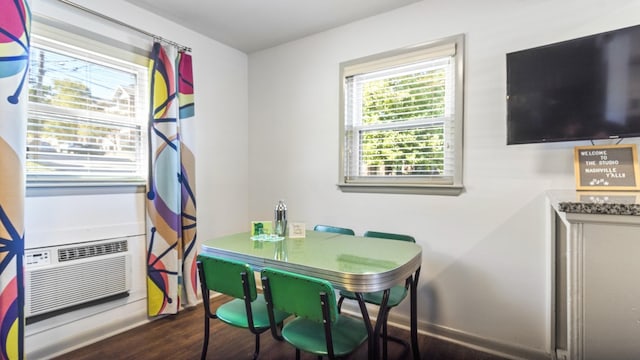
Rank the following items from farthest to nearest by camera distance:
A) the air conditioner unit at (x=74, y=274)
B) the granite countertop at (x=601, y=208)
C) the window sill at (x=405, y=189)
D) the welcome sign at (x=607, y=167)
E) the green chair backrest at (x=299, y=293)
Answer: the window sill at (x=405, y=189), the air conditioner unit at (x=74, y=274), the welcome sign at (x=607, y=167), the green chair backrest at (x=299, y=293), the granite countertop at (x=601, y=208)

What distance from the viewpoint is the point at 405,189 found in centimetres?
265

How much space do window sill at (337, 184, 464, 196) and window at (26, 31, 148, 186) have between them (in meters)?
1.88

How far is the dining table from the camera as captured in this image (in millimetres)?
1454

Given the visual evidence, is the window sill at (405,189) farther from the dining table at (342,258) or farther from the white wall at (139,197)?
the white wall at (139,197)

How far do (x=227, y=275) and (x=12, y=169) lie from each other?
4.70 ft

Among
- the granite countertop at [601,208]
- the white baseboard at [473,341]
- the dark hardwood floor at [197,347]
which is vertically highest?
the granite countertop at [601,208]

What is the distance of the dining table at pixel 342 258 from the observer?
1.45 meters

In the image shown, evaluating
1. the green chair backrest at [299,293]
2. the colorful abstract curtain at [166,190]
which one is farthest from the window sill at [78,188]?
the green chair backrest at [299,293]

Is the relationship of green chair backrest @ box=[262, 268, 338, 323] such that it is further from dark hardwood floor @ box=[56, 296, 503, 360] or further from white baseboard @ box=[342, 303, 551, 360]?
white baseboard @ box=[342, 303, 551, 360]

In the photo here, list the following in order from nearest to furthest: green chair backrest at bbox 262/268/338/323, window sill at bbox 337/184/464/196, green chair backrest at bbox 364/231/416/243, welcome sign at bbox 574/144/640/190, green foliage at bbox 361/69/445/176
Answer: green chair backrest at bbox 262/268/338/323 < welcome sign at bbox 574/144/640/190 < green chair backrest at bbox 364/231/416/243 < window sill at bbox 337/184/464/196 < green foliage at bbox 361/69/445/176

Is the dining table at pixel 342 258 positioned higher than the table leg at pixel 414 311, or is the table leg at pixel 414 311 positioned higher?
the dining table at pixel 342 258

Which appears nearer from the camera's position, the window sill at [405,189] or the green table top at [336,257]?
the green table top at [336,257]

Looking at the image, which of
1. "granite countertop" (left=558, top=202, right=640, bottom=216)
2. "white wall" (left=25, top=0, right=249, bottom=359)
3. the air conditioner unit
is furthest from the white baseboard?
the air conditioner unit

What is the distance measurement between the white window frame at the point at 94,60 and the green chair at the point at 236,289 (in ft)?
4.13
